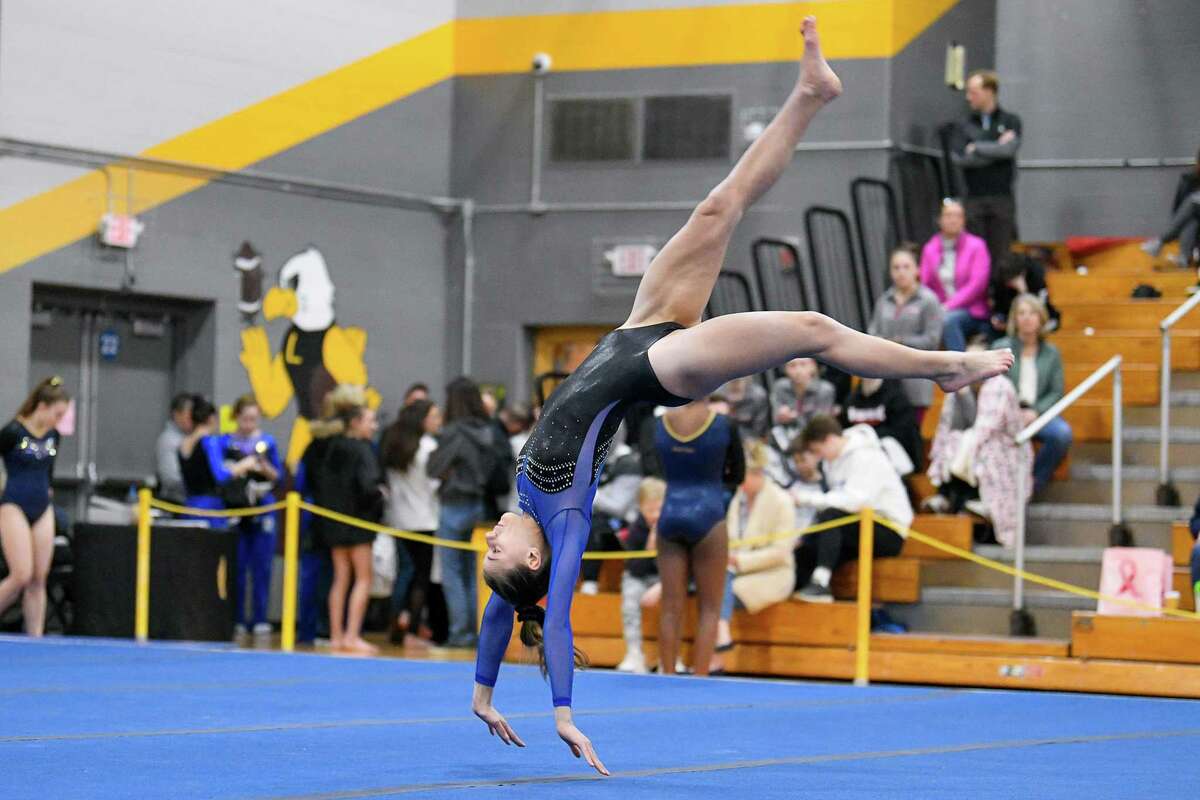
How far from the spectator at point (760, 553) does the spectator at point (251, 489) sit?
3.43 metres

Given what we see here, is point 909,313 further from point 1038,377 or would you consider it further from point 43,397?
point 43,397

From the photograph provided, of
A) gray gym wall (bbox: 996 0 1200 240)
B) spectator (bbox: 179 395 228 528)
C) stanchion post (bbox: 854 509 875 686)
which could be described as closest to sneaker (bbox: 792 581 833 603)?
stanchion post (bbox: 854 509 875 686)

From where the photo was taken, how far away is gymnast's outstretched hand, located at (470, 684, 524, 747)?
5.38m

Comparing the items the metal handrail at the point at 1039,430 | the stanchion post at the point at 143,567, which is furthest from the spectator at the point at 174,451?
the metal handrail at the point at 1039,430

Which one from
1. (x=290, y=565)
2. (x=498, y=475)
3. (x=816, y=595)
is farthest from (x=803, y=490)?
(x=290, y=565)

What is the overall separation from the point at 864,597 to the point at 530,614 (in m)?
3.90

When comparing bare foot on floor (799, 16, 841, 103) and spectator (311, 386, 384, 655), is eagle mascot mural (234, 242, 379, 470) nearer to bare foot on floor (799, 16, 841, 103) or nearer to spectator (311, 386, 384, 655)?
spectator (311, 386, 384, 655)

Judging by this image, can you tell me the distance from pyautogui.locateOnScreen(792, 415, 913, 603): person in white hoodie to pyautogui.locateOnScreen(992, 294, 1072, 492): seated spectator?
1.00m

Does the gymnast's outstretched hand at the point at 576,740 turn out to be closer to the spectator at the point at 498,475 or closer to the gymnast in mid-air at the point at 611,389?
the gymnast in mid-air at the point at 611,389

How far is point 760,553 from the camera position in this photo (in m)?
9.42

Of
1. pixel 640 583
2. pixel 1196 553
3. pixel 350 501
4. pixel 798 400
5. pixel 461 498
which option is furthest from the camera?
pixel 461 498

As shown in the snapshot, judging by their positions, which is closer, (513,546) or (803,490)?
(513,546)

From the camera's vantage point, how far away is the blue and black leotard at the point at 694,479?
8.59 metres

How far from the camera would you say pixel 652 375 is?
210 inches
